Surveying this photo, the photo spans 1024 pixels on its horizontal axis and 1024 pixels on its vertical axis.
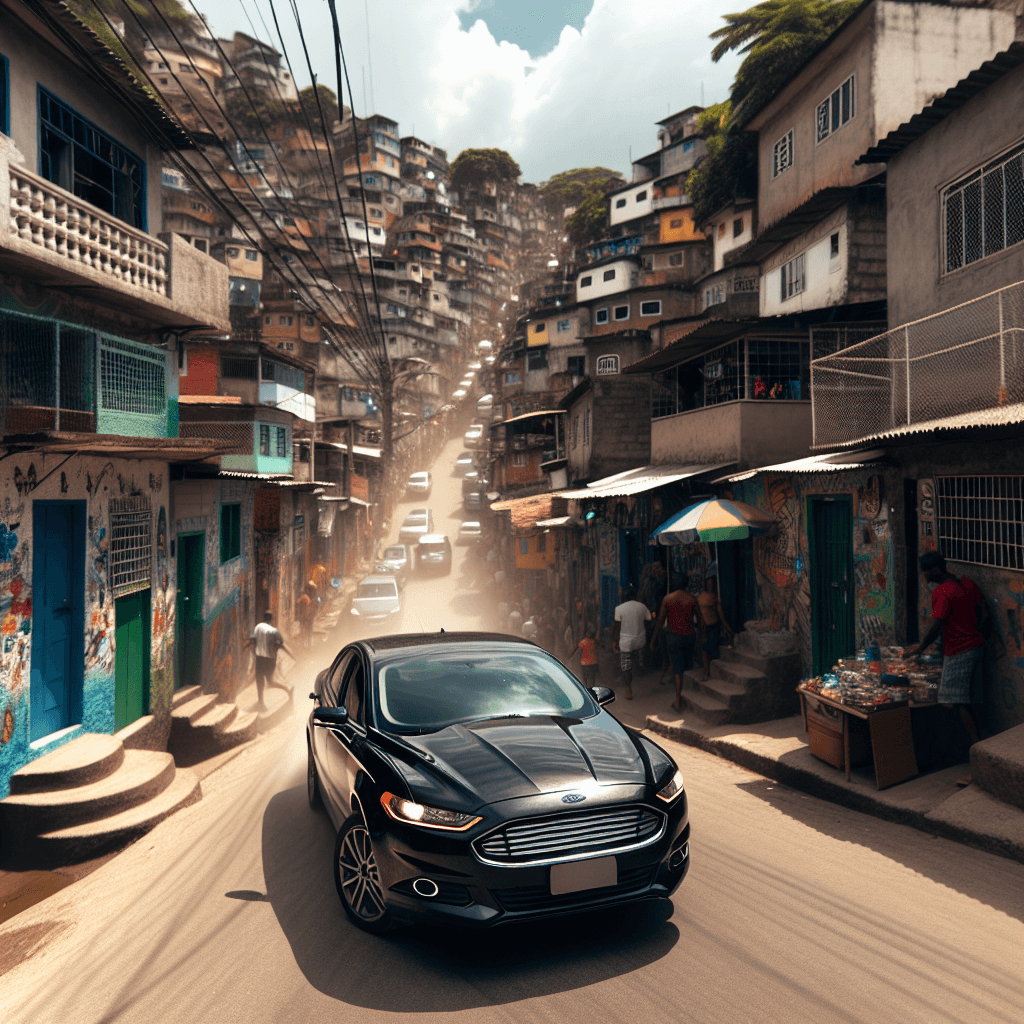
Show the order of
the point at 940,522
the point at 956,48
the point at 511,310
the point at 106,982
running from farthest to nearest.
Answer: the point at 511,310 < the point at 956,48 < the point at 940,522 < the point at 106,982

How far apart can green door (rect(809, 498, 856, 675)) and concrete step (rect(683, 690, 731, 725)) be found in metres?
1.54

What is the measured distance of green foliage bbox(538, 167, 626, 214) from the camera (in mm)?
92319

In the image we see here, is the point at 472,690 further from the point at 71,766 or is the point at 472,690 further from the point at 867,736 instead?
the point at 71,766

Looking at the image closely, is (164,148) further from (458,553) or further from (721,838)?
(458,553)

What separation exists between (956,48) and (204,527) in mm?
Result: 19441

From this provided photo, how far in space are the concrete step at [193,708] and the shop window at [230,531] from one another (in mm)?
3135

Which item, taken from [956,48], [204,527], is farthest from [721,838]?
[956,48]

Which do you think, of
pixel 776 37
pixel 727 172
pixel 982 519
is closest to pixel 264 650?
pixel 982 519

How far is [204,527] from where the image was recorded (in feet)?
46.3

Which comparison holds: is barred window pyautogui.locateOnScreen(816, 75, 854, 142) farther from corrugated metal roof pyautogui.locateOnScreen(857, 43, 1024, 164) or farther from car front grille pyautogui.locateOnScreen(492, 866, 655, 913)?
car front grille pyautogui.locateOnScreen(492, 866, 655, 913)

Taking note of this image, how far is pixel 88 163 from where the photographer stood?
1055 cm

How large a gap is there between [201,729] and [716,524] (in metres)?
8.44

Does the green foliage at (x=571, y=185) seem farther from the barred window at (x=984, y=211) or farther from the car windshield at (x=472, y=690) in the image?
the car windshield at (x=472, y=690)

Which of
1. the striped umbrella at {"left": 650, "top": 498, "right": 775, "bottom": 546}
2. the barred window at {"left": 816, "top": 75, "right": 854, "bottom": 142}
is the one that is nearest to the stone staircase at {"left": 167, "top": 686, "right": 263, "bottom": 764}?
the striped umbrella at {"left": 650, "top": 498, "right": 775, "bottom": 546}
